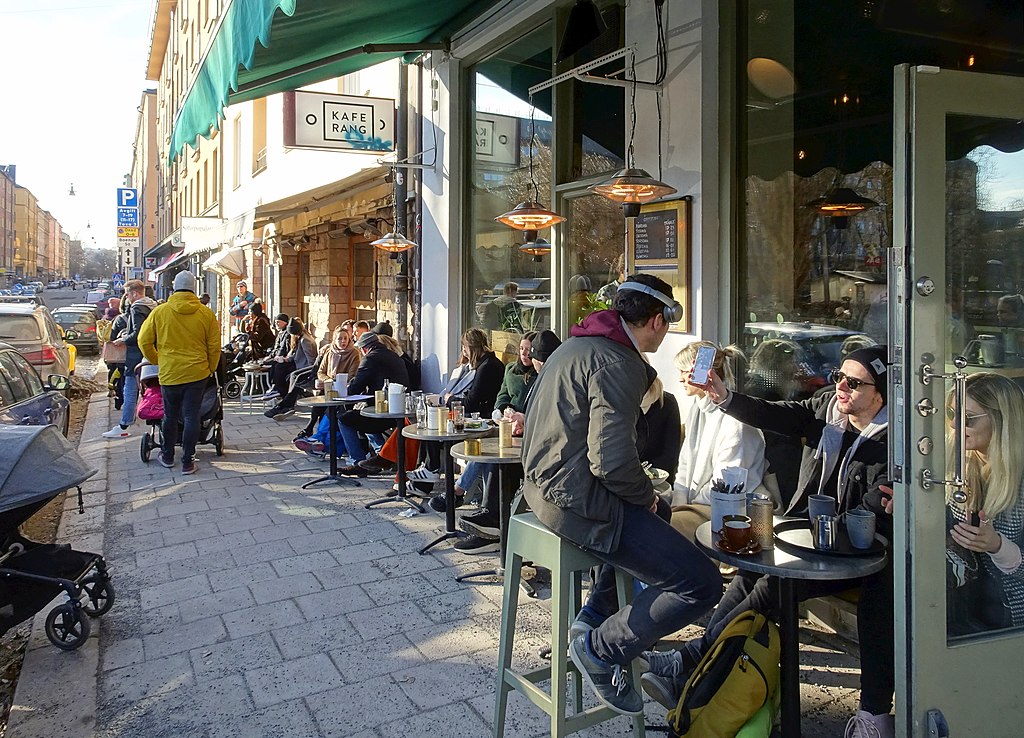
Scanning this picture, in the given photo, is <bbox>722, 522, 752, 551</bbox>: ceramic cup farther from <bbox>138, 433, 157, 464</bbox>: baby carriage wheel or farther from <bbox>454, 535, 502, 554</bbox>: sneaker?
<bbox>138, 433, 157, 464</bbox>: baby carriage wheel

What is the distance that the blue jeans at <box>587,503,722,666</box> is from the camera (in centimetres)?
278

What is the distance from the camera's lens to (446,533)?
5.37m

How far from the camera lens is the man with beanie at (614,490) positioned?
9.03 feet

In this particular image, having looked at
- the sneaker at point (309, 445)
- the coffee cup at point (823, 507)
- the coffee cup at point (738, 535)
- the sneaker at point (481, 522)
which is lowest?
the sneaker at point (481, 522)

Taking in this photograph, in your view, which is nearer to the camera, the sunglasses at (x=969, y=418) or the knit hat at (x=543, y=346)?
the sunglasses at (x=969, y=418)

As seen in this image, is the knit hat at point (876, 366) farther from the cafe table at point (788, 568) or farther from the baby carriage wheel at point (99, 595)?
the baby carriage wheel at point (99, 595)

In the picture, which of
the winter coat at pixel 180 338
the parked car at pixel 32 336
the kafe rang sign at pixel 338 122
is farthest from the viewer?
the parked car at pixel 32 336

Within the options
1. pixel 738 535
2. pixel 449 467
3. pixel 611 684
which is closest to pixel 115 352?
pixel 449 467

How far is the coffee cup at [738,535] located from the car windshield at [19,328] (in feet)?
34.8

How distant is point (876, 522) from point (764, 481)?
105 centimetres

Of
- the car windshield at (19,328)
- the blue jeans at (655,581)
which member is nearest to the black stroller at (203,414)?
the car windshield at (19,328)

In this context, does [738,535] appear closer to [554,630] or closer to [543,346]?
[554,630]

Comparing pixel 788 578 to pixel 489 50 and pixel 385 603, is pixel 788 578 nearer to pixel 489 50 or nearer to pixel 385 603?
pixel 385 603

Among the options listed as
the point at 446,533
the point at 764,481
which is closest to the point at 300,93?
the point at 446,533
